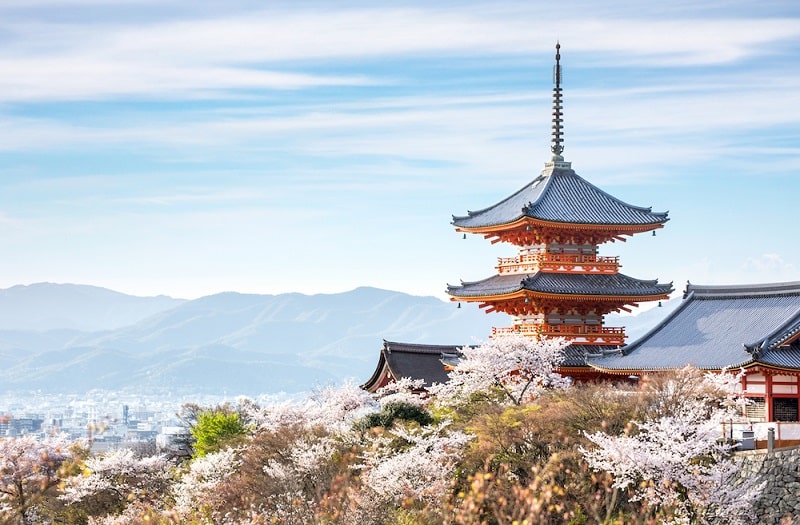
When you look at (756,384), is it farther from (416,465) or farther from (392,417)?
(416,465)

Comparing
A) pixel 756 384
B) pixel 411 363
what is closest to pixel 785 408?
pixel 756 384

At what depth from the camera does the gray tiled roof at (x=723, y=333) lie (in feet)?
120

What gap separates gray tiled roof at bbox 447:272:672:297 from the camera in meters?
44.7

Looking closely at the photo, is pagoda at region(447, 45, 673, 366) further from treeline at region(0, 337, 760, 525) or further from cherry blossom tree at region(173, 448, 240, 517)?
cherry blossom tree at region(173, 448, 240, 517)

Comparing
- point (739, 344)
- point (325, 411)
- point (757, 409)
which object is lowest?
point (325, 411)

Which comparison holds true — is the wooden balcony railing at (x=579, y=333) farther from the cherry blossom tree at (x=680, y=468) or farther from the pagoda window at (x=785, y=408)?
the cherry blossom tree at (x=680, y=468)

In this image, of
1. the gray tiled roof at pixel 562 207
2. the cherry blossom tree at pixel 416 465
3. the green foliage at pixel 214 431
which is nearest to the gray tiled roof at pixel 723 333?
the gray tiled roof at pixel 562 207

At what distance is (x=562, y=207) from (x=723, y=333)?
358 inches

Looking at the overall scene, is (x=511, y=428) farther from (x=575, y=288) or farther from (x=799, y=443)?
(x=575, y=288)

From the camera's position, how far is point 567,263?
4609cm

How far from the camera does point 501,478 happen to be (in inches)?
1225

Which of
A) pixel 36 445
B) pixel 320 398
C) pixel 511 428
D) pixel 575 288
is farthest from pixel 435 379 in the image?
pixel 511 428

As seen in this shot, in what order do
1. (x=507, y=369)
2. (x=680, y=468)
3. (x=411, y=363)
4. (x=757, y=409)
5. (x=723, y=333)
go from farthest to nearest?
(x=411, y=363) → (x=507, y=369) → (x=723, y=333) → (x=757, y=409) → (x=680, y=468)

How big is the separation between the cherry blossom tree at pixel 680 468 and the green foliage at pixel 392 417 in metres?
8.91
